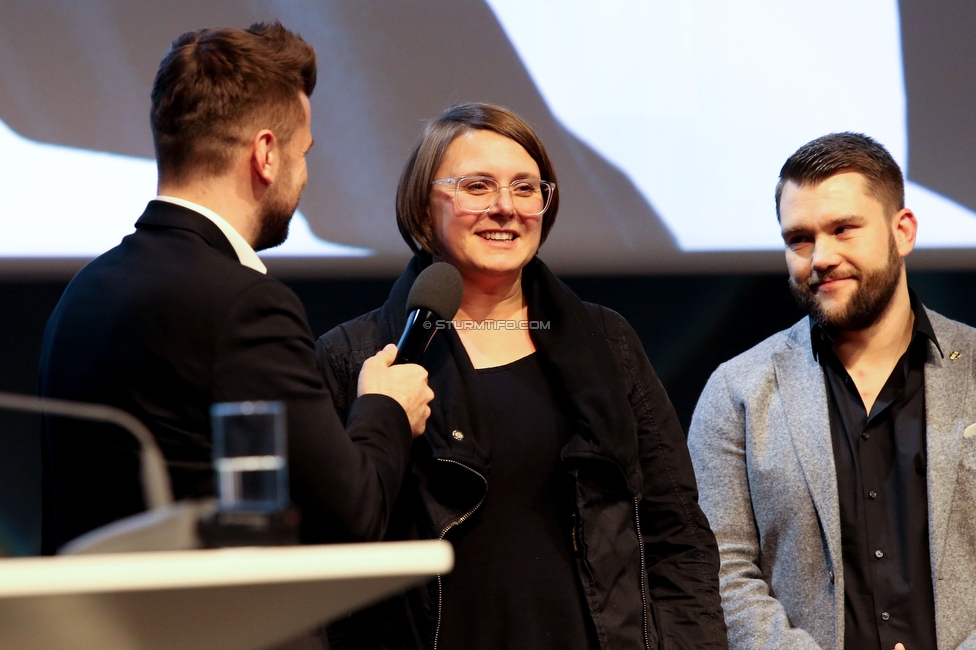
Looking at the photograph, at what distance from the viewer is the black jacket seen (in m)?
1.98

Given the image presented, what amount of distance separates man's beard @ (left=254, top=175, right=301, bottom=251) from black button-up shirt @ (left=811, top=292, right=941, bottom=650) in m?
1.38

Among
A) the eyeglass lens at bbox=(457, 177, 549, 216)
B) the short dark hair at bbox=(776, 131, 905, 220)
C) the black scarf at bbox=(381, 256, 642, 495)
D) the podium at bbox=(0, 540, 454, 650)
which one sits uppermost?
the short dark hair at bbox=(776, 131, 905, 220)

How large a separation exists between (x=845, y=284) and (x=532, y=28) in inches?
50.2

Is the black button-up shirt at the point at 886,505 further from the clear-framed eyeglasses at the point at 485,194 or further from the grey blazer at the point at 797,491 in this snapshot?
the clear-framed eyeglasses at the point at 485,194

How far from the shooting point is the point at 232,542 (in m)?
0.99

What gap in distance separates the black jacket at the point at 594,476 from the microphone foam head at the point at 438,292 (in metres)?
0.21

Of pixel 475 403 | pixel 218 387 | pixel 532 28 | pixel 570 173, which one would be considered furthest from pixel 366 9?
pixel 218 387

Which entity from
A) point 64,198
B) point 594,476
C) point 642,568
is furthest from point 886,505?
point 64,198

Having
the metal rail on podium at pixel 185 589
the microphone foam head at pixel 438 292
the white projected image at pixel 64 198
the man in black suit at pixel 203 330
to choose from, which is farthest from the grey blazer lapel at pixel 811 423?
the white projected image at pixel 64 198

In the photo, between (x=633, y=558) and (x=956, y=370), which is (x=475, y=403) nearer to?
(x=633, y=558)

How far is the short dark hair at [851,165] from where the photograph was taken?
2.39 metres

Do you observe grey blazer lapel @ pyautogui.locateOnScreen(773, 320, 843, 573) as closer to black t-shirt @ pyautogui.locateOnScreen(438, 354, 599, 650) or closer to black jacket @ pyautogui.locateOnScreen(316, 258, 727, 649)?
black jacket @ pyautogui.locateOnScreen(316, 258, 727, 649)

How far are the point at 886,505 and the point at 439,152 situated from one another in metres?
1.26

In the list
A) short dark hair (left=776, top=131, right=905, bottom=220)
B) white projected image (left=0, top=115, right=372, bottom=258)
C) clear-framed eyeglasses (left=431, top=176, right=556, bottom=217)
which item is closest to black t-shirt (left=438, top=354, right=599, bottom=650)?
clear-framed eyeglasses (left=431, top=176, right=556, bottom=217)
